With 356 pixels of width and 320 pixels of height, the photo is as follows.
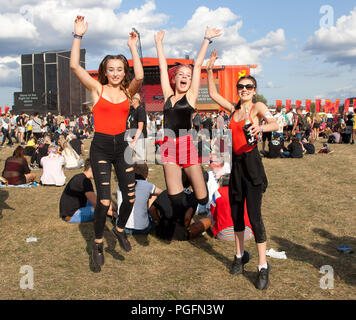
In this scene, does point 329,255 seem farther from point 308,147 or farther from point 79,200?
point 308,147

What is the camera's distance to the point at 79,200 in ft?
19.9

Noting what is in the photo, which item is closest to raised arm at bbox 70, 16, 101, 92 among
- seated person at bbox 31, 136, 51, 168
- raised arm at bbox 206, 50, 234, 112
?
raised arm at bbox 206, 50, 234, 112

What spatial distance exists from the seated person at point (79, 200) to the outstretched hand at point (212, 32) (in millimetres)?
2877

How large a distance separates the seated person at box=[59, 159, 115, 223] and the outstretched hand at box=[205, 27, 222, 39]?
2877mm

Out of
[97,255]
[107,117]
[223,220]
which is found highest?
[107,117]

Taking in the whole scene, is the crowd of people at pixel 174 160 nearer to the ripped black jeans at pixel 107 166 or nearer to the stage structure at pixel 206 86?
the ripped black jeans at pixel 107 166

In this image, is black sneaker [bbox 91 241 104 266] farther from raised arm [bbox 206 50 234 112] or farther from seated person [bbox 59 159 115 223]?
raised arm [bbox 206 50 234 112]

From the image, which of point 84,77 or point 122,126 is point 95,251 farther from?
point 84,77

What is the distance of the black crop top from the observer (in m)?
4.18

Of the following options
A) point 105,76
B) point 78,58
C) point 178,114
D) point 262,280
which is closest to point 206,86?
point 178,114

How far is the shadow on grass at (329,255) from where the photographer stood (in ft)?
12.9

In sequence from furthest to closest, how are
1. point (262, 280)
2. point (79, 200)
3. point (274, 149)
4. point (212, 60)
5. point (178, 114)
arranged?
point (274, 149)
point (79, 200)
point (212, 60)
point (178, 114)
point (262, 280)

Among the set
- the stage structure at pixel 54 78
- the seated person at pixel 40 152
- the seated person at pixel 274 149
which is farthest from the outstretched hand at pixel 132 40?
the stage structure at pixel 54 78

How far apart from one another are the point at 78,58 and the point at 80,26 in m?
0.40
